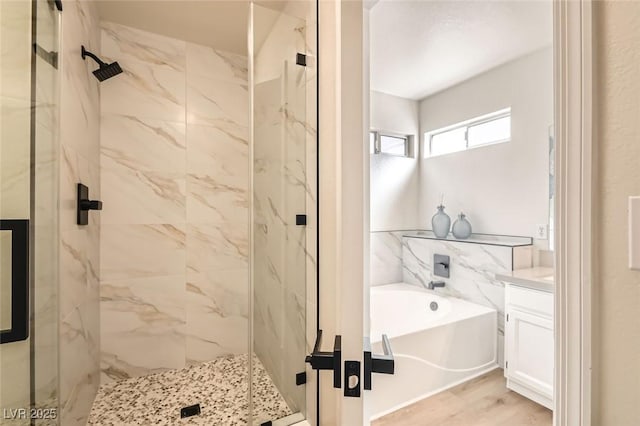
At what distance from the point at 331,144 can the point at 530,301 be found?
196 cm

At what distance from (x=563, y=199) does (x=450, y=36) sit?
87.8 inches

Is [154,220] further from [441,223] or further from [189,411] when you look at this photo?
[441,223]

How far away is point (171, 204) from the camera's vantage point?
1987 millimetres

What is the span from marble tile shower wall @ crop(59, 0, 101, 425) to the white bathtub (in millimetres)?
1588

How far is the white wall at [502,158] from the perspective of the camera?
2512 mm

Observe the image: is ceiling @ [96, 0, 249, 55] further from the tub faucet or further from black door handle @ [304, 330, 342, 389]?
the tub faucet

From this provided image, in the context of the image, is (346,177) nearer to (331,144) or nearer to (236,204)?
(331,144)

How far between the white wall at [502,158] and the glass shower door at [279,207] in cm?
234

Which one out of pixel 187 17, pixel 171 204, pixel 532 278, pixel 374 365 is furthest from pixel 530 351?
pixel 187 17

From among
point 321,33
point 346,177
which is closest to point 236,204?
point 321,33

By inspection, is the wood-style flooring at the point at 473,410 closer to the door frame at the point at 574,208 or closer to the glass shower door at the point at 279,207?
the glass shower door at the point at 279,207

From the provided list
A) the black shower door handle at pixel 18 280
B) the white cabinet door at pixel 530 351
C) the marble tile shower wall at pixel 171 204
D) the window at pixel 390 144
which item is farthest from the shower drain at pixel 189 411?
the window at pixel 390 144

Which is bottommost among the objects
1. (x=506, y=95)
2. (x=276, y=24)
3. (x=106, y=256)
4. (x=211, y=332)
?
(x=211, y=332)

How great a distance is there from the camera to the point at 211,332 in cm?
208
